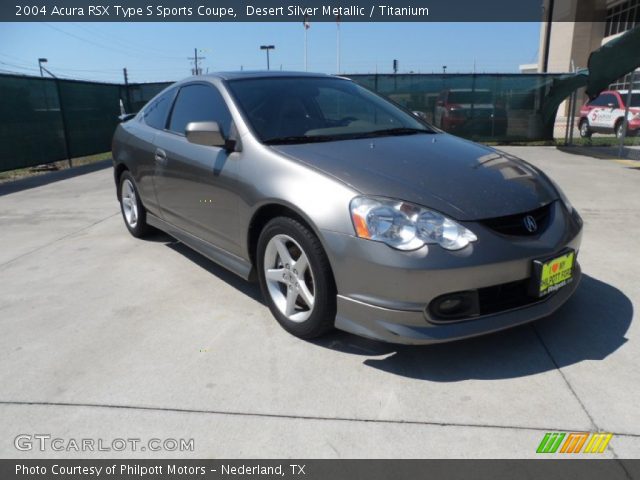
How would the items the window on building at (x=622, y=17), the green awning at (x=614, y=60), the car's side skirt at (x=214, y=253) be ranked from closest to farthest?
the car's side skirt at (x=214, y=253)
the green awning at (x=614, y=60)
the window on building at (x=622, y=17)

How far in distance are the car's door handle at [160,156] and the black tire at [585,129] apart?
16.7 metres

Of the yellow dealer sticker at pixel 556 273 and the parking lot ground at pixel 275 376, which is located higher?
the yellow dealer sticker at pixel 556 273

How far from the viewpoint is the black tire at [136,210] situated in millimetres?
4996

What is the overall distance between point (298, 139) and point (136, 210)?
246 centimetres

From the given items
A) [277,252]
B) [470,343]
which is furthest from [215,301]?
[470,343]

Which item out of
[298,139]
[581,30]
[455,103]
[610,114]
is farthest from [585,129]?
[581,30]

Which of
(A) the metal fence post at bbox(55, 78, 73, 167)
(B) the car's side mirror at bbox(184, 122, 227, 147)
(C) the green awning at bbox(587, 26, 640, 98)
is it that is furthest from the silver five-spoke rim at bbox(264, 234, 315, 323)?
(A) the metal fence post at bbox(55, 78, 73, 167)

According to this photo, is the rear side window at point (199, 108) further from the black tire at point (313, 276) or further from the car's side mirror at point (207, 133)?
the black tire at point (313, 276)

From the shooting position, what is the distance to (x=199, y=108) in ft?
12.9

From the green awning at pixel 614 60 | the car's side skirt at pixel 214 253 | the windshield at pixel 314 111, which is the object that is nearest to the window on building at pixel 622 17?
the green awning at pixel 614 60

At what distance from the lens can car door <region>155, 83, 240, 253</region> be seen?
3.40m

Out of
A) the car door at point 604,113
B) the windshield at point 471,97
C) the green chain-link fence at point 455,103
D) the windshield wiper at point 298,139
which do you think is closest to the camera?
the windshield wiper at point 298,139
